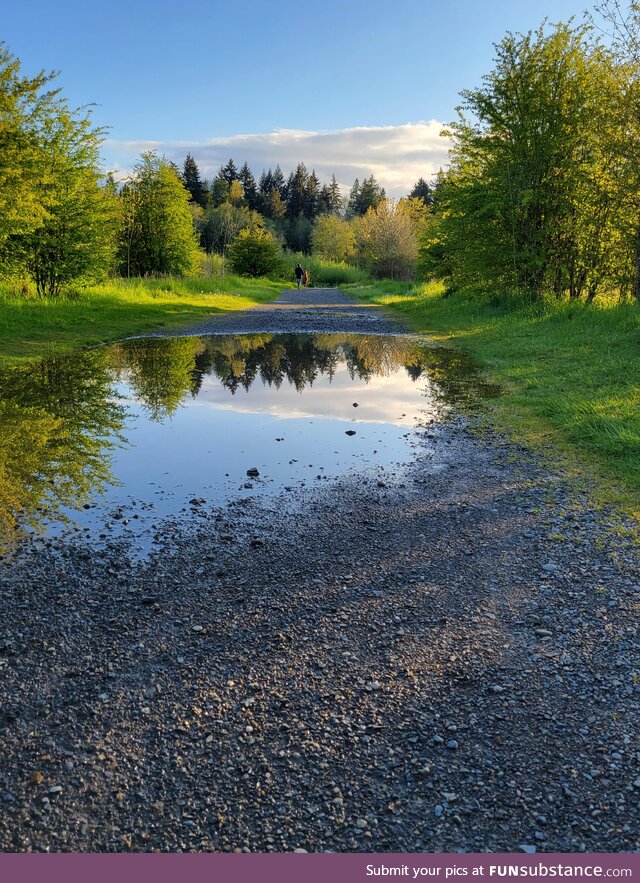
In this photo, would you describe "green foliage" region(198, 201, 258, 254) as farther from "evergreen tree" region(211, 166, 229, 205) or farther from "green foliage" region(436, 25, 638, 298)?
"green foliage" region(436, 25, 638, 298)

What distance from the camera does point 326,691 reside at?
2.84 m

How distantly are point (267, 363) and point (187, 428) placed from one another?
17.8 feet

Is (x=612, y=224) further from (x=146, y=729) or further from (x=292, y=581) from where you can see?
(x=146, y=729)

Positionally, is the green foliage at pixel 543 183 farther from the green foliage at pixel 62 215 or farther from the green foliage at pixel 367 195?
the green foliage at pixel 367 195

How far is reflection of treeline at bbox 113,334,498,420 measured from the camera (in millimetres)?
10242

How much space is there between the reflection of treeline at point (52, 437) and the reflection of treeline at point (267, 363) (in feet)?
2.52

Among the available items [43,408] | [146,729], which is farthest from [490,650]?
[43,408]

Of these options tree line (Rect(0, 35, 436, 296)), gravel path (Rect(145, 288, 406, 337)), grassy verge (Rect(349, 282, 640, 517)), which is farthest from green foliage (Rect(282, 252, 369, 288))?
grassy verge (Rect(349, 282, 640, 517))

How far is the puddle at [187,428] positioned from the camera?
5152 mm

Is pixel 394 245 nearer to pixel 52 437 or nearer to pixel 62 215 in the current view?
pixel 62 215

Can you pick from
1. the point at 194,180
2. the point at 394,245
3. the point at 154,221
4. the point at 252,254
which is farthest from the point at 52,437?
the point at 194,180

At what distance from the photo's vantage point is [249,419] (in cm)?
811

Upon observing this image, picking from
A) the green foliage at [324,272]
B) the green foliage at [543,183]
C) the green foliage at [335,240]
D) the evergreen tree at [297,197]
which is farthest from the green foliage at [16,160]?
the evergreen tree at [297,197]

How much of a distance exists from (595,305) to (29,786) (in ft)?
57.0
